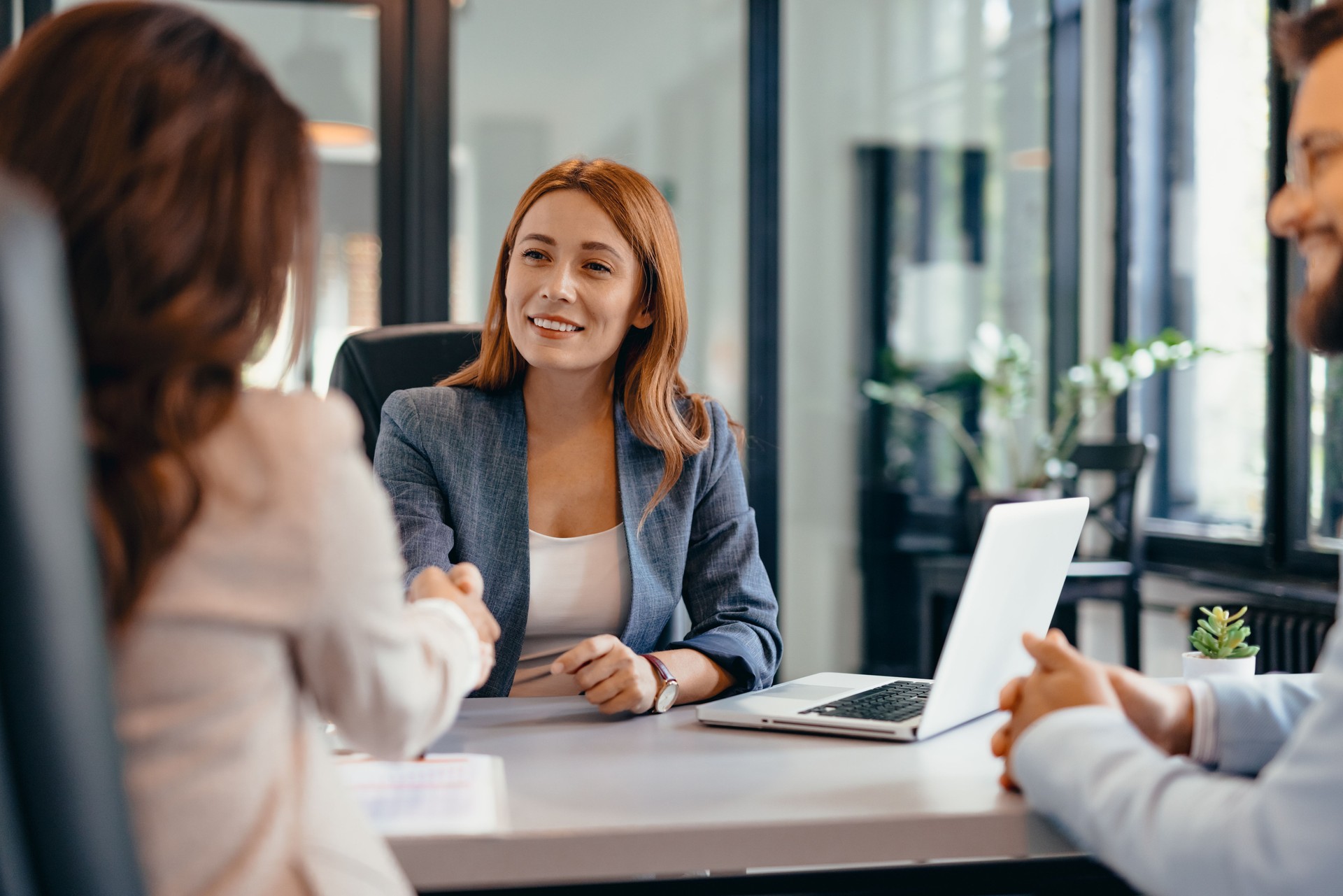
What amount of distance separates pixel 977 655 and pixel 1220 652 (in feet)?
1.12

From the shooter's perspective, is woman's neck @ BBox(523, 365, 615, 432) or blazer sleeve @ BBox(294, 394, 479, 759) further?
woman's neck @ BBox(523, 365, 615, 432)

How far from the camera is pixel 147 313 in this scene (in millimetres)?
718

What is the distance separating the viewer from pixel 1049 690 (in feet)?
3.56

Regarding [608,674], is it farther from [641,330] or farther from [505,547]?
[641,330]

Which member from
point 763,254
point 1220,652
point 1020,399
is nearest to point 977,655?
point 1220,652

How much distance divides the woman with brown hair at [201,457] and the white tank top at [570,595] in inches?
36.3

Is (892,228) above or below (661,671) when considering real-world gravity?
above

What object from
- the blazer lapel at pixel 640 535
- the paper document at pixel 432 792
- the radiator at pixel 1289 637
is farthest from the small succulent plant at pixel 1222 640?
the radiator at pixel 1289 637

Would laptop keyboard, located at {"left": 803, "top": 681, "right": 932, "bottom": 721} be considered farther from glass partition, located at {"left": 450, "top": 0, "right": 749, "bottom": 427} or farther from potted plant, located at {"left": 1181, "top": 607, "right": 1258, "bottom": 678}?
glass partition, located at {"left": 450, "top": 0, "right": 749, "bottom": 427}

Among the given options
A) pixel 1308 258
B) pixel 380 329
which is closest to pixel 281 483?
pixel 1308 258

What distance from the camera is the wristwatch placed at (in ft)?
4.50

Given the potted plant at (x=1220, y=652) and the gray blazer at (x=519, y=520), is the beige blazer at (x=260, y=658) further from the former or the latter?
the potted plant at (x=1220, y=652)

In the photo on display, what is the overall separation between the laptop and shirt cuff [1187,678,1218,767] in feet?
0.64

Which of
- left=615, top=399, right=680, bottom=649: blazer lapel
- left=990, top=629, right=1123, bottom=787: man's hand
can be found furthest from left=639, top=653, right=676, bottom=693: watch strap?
left=990, top=629, right=1123, bottom=787: man's hand
